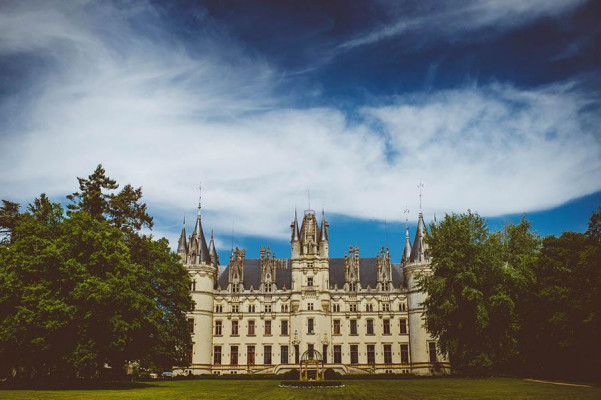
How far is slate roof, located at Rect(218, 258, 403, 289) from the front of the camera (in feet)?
229

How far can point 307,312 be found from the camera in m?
65.9

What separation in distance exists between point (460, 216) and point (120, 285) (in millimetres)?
26974

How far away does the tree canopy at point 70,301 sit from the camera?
3061 cm

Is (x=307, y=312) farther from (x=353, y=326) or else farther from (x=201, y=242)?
(x=201, y=242)

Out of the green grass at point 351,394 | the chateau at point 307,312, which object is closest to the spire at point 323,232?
the chateau at point 307,312

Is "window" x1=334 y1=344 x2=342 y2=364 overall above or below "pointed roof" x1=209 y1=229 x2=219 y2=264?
below

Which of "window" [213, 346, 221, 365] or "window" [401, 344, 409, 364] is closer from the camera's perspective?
"window" [401, 344, 409, 364]

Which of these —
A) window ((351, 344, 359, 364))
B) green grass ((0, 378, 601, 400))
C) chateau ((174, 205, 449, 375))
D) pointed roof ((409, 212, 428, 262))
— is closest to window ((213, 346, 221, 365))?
chateau ((174, 205, 449, 375))

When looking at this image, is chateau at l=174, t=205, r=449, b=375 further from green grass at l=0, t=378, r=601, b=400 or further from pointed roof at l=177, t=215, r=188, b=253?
green grass at l=0, t=378, r=601, b=400

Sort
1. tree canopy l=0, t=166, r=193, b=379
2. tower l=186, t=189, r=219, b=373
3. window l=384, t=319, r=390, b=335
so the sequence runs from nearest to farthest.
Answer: tree canopy l=0, t=166, r=193, b=379, tower l=186, t=189, r=219, b=373, window l=384, t=319, r=390, b=335

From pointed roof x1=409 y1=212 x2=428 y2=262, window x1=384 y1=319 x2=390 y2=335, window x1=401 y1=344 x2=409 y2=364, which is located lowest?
window x1=401 y1=344 x2=409 y2=364

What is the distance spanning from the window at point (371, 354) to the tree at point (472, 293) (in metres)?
24.9

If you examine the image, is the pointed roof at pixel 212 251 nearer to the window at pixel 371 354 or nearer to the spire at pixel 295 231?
the spire at pixel 295 231

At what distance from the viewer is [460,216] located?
4300 cm
